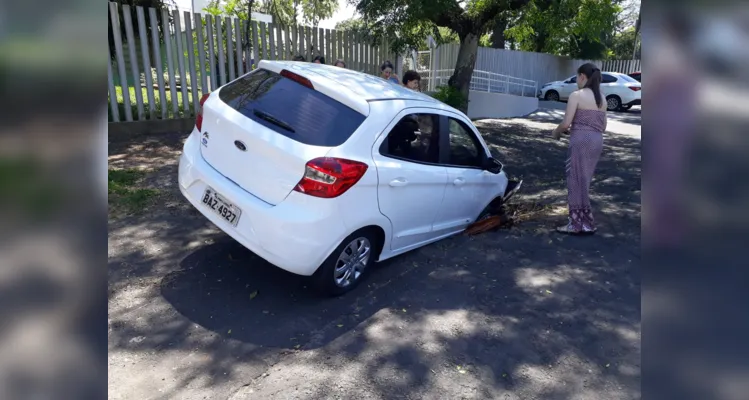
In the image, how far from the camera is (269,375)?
10.2 feet

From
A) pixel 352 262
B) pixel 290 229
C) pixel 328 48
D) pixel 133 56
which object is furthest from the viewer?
pixel 328 48

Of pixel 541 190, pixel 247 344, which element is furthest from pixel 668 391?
pixel 541 190

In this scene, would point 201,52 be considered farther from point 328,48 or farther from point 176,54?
point 328,48

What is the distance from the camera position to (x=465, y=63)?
14.7 metres

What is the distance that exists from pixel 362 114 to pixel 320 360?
6.20 feet

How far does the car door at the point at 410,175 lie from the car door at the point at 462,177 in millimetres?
145

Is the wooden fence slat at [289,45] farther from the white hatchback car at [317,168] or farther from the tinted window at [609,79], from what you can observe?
the tinted window at [609,79]

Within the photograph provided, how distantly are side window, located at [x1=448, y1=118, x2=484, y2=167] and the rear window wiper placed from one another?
6.04 feet

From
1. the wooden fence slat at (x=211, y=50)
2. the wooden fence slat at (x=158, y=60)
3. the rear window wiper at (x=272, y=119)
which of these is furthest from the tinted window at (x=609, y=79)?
the rear window wiper at (x=272, y=119)

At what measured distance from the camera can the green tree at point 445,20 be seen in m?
12.6

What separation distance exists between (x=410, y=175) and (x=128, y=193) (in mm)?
3734

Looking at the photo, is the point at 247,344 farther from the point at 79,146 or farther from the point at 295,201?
the point at 79,146

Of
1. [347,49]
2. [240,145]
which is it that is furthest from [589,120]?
[347,49]

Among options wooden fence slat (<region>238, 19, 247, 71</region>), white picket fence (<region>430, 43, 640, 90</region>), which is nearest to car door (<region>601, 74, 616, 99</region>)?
white picket fence (<region>430, 43, 640, 90</region>)
